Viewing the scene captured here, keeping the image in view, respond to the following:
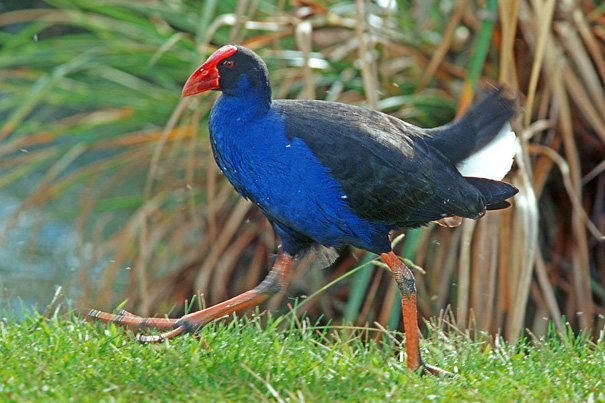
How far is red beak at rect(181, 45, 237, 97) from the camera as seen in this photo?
2545 mm

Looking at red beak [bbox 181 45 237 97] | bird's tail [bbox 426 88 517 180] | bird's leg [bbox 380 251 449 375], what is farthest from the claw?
red beak [bbox 181 45 237 97]

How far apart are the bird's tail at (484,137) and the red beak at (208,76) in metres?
0.75

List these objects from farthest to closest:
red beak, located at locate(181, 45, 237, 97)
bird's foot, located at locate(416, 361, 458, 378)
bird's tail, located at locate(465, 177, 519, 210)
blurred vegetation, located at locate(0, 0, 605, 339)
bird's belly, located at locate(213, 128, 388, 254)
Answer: blurred vegetation, located at locate(0, 0, 605, 339) → bird's tail, located at locate(465, 177, 519, 210) → red beak, located at locate(181, 45, 237, 97) → bird's belly, located at locate(213, 128, 388, 254) → bird's foot, located at locate(416, 361, 458, 378)

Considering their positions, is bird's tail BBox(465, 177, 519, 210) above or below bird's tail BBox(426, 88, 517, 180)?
below

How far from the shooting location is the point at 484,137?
278 centimetres

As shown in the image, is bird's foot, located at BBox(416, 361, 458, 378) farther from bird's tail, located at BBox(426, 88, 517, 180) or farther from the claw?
bird's tail, located at BBox(426, 88, 517, 180)

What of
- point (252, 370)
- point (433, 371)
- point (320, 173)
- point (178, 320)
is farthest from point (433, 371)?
point (178, 320)

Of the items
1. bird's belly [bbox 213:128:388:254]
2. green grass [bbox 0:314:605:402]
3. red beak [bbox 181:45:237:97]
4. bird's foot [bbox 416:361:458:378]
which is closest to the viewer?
green grass [bbox 0:314:605:402]

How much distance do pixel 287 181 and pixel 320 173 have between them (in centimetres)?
10

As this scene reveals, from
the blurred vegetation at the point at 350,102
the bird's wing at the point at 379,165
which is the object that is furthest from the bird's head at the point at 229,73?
the blurred vegetation at the point at 350,102

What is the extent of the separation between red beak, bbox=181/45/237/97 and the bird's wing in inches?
8.3

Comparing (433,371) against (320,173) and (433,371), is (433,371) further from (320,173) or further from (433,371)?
(320,173)

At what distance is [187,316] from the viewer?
2.50m

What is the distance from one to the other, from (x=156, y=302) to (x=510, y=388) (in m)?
2.42
